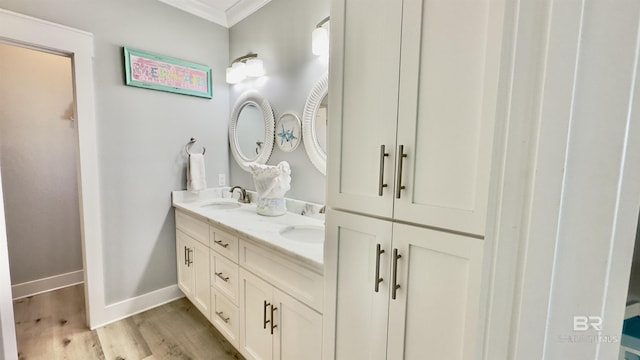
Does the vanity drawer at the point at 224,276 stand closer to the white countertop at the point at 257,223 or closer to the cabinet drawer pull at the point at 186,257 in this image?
the white countertop at the point at 257,223

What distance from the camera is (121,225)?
2.00 meters

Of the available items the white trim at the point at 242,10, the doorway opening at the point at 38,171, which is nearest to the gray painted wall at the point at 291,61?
the white trim at the point at 242,10

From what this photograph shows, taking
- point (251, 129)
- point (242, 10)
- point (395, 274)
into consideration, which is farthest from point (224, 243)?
point (242, 10)

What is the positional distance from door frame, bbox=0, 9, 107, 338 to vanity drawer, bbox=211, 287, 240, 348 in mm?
909

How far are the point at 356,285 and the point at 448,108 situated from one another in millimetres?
620

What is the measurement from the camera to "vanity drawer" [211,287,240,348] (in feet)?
5.12

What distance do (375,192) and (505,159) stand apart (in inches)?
17.2

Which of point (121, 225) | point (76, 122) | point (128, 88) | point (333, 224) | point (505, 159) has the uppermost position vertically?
point (128, 88)

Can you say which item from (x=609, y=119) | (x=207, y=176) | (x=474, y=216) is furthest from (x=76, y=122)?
(x=609, y=119)

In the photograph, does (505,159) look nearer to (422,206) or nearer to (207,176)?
(422,206)

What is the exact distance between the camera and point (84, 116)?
176 cm

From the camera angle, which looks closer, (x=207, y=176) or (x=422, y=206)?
(x=422, y=206)

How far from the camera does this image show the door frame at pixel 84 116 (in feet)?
5.11

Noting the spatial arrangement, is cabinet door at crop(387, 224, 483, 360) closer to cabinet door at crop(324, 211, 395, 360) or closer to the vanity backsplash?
cabinet door at crop(324, 211, 395, 360)
